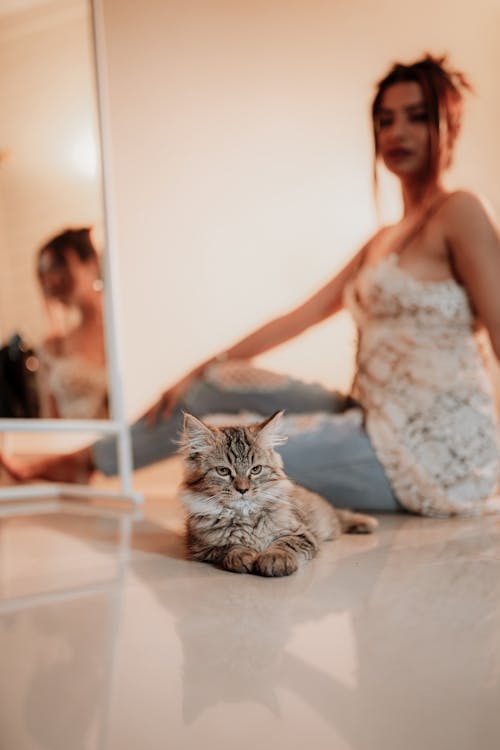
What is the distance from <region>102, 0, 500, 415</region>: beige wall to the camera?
2.08m

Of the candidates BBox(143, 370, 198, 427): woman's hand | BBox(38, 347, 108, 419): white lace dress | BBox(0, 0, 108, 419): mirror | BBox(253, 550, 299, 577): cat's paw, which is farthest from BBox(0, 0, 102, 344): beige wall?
BBox(253, 550, 299, 577): cat's paw

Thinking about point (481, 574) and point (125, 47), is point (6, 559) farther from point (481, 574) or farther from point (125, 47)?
point (125, 47)

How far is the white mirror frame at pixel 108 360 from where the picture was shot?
2145 mm

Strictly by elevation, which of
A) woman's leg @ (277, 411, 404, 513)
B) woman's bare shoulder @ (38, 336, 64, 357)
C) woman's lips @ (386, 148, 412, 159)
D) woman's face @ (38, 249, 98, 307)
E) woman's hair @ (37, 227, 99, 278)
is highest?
woman's lips @ (386, 148, 412, 159)

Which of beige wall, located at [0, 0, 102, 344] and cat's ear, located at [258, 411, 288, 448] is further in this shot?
beige wall, located at [0, 0, 102, 344]

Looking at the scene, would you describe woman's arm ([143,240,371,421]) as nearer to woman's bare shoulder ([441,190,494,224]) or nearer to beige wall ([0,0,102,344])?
woman's bare shoulder ([441,190,494,224])

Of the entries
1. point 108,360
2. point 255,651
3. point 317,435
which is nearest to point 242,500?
point 255,651

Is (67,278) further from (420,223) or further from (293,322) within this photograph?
(420,223)

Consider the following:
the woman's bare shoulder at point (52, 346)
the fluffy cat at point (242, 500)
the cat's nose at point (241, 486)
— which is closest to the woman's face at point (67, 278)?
the woman's bare shoulder at point (52, 346)

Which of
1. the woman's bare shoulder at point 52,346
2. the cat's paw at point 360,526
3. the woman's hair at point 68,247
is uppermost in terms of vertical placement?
the woman's hair at point 68,247

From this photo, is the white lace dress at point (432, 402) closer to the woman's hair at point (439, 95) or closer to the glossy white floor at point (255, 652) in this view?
the glossy white floor at point (255, 652)

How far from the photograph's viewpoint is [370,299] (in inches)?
72.2

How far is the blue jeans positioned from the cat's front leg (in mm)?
331

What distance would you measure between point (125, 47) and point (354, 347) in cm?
148
